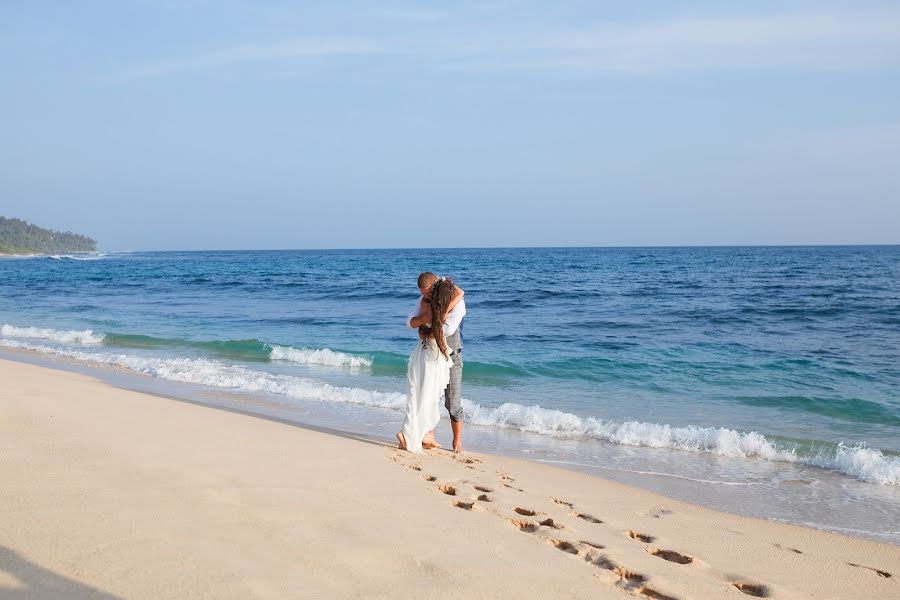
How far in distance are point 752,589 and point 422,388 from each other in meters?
3.58

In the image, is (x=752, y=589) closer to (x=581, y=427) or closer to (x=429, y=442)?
(x=429, y=442)

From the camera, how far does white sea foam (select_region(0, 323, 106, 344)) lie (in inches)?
675

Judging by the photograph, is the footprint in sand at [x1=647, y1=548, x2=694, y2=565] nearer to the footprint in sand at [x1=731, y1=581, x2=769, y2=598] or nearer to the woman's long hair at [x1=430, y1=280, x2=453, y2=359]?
the footprint in sand at [x1=731, y1=581, x2=769, y2=598]

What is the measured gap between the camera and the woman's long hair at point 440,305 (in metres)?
6.51

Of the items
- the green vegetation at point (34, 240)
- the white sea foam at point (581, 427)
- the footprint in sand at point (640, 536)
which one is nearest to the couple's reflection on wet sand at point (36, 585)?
the footprint in sand at point (640, 536)

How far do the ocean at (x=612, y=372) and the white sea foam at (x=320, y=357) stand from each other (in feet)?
0.17

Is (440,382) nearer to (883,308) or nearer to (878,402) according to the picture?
(878,402)

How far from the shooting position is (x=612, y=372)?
1293 centimetres

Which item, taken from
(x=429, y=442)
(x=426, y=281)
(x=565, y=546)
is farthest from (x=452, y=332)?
(x=565, y=546)

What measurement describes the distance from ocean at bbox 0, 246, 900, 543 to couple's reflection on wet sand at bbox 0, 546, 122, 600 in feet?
16.3

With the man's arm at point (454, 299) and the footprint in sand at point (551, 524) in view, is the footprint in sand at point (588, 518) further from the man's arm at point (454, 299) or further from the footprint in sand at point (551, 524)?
the man's arm at point (454, 299)

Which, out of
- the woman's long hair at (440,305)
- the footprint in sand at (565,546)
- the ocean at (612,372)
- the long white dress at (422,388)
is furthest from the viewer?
the ocean at (612,372)

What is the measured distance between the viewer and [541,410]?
9422mm

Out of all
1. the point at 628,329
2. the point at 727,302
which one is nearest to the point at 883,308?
the point at 727,302
